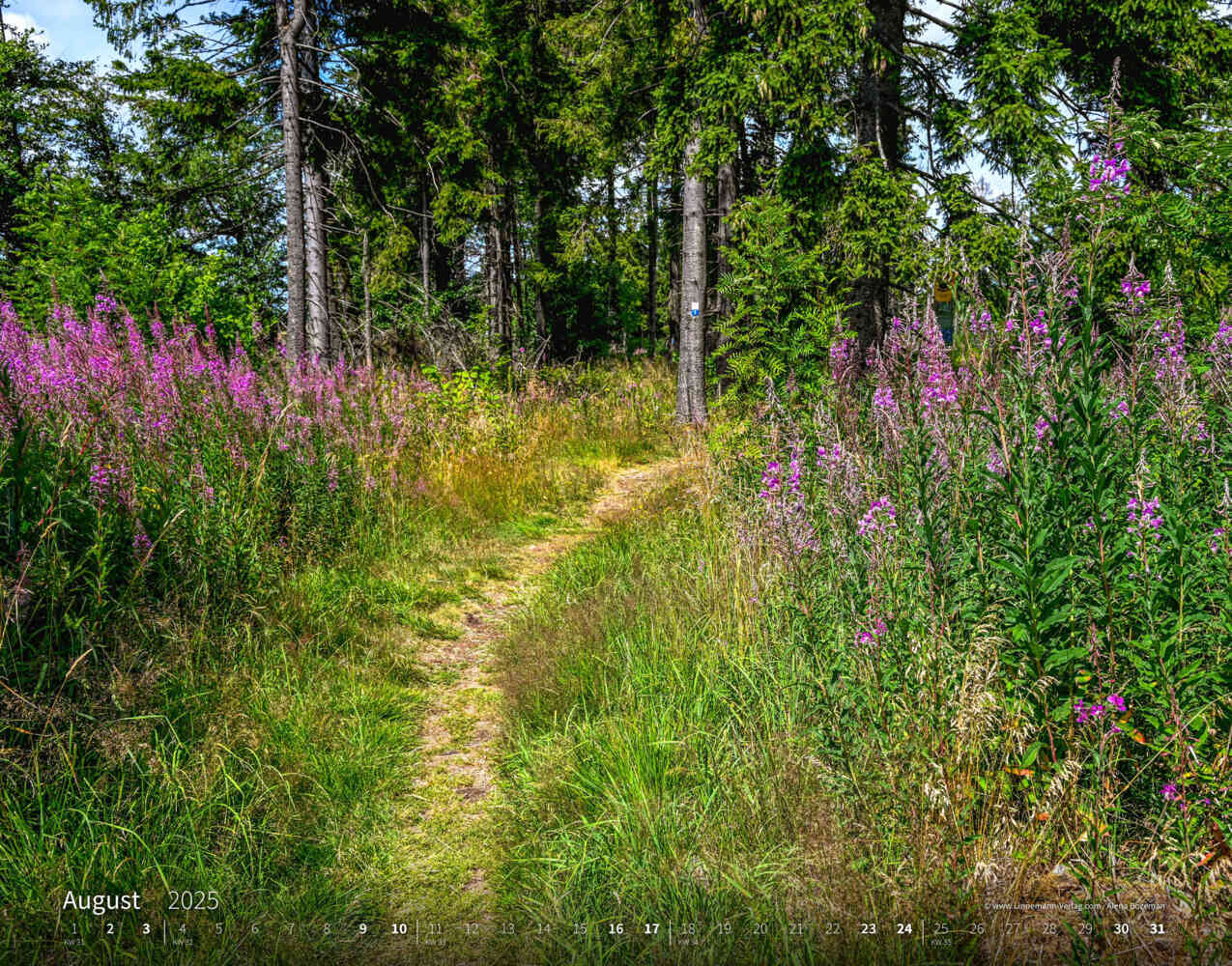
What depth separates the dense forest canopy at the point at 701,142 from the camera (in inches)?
257

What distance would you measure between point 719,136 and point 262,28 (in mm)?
7758

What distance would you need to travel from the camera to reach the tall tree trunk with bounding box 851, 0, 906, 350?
28.8ft

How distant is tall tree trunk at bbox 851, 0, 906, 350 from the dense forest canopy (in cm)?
3

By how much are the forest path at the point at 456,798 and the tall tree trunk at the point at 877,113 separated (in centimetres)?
592

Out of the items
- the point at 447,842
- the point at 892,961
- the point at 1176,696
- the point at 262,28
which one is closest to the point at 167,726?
the point at 447,842

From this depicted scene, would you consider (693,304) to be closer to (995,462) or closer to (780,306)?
(780,306)

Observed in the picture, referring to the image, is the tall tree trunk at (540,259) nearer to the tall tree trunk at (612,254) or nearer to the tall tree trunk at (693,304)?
the tall tree trunk at (612,254)

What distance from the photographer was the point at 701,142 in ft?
32.4

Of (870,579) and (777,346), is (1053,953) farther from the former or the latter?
(777,346)

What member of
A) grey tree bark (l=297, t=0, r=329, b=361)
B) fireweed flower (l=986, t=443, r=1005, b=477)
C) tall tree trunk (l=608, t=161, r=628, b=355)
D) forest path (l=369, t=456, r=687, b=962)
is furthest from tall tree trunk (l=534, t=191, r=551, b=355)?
fireweed flower (l=986, t=443, r=1005, b=477)

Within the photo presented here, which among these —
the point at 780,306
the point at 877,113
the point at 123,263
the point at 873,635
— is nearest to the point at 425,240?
the point at 123,263

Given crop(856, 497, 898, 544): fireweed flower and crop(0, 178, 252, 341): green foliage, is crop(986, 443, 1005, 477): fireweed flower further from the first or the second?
crop(0, 178, 252, 341): green foliage

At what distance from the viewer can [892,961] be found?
1778 mm

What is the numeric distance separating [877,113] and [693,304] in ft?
12.9
